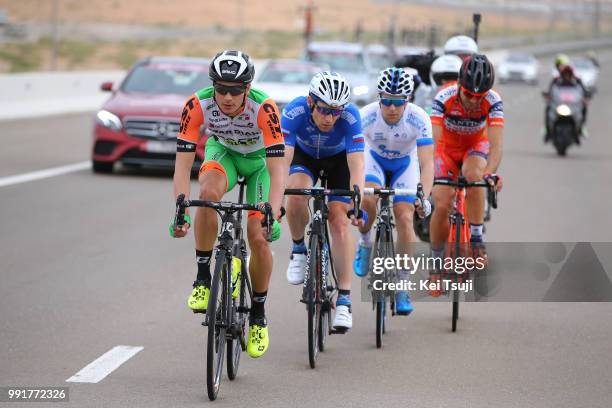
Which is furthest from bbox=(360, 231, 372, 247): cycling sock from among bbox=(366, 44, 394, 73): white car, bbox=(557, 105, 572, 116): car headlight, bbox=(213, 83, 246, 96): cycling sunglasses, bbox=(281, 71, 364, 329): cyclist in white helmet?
bbox=(366, 44, 394, 73): white car

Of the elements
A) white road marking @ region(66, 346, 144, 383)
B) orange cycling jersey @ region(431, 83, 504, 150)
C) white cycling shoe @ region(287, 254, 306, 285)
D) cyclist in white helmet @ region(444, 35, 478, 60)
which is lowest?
white road marking @ region(66, 346, 144, 383)

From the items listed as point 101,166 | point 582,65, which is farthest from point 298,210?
point 582,65

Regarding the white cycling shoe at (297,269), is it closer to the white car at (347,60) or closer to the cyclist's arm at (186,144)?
the cyclist's arm at (186,144)

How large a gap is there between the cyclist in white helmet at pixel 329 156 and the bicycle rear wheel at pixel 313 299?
264 mm

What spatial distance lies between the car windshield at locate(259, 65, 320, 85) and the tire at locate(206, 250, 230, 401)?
58.2ft

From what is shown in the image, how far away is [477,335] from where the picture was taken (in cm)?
930

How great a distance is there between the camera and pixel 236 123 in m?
7.86

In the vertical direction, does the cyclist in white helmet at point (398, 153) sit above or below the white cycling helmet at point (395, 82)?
below

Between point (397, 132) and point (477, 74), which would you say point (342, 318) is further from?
point (477, 74)

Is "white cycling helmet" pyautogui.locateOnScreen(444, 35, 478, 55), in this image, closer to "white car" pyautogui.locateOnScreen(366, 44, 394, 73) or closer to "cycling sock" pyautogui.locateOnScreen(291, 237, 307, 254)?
"cycling sock" pyautogui.locateOnScreen(291, 237, 307, 254)

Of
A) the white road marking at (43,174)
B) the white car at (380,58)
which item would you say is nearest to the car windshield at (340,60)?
the white car at (380,58)

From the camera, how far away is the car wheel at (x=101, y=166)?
64.4ft

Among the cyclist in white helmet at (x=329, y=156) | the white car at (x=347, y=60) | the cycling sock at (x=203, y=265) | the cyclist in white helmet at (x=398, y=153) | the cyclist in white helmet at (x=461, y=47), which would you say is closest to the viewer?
the cycling sock at (x=203, y=265)

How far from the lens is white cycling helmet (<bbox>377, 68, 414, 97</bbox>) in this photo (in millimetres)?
9125
